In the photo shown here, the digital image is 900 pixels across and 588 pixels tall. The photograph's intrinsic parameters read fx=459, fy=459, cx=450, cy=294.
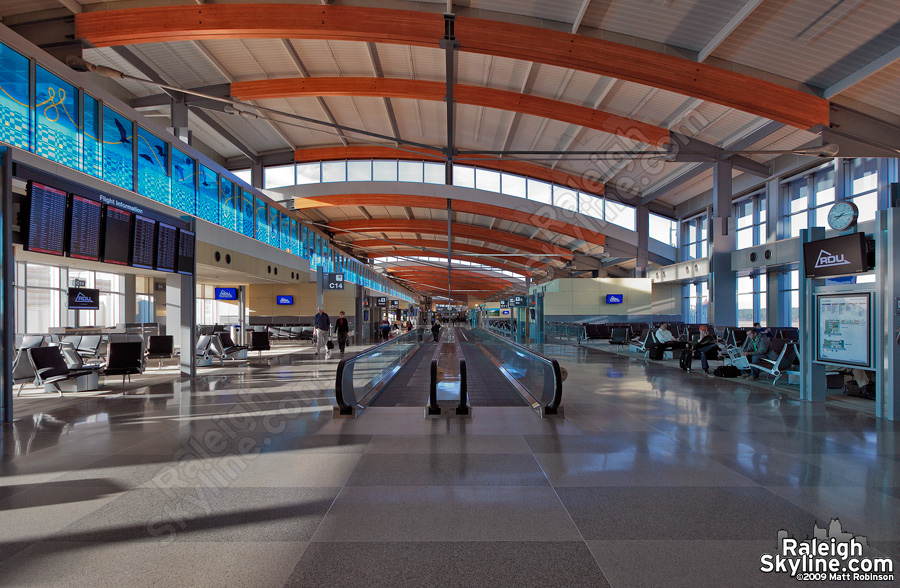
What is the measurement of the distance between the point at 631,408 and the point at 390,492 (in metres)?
5.07

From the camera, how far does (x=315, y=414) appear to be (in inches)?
279

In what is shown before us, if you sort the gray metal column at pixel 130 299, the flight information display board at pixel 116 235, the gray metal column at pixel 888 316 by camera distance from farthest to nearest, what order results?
the gray metal column at pixel 130 299 < the flight information display board at pixel 116 235 < the gray metal column at pixel 888 316

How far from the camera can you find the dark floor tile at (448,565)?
2625mm

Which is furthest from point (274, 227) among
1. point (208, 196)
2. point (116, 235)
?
point (116, 235)

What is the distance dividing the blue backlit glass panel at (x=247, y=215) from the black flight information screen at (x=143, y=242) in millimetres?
8455

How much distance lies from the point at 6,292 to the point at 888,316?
12662 millimetres

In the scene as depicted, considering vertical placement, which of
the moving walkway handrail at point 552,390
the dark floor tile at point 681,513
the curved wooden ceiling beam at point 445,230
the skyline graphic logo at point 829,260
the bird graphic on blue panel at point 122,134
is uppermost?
the curved wooden ceiling beam at point 445,230

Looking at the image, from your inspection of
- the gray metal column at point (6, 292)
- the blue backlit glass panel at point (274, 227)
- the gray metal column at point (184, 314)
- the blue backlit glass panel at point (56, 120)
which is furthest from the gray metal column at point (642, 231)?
the gray metal column at point (6, 292)

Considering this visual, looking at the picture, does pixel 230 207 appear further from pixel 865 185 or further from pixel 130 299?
pixel 865 185

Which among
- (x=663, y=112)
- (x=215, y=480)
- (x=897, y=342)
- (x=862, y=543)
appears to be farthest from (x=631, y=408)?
(x=663, y=112)

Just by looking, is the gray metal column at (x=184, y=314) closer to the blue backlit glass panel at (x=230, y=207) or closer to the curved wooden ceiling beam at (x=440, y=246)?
the blue backlit glass panel at (x=230, y=207)

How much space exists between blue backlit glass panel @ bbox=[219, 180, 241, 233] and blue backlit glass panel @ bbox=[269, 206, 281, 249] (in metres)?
3.13

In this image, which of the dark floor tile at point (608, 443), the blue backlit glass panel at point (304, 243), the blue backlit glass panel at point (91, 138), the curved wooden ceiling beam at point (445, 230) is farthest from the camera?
the curved wooden ceiling beam at point (445, 230)

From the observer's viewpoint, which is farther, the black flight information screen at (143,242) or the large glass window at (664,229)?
the large glass window at (664,229)
